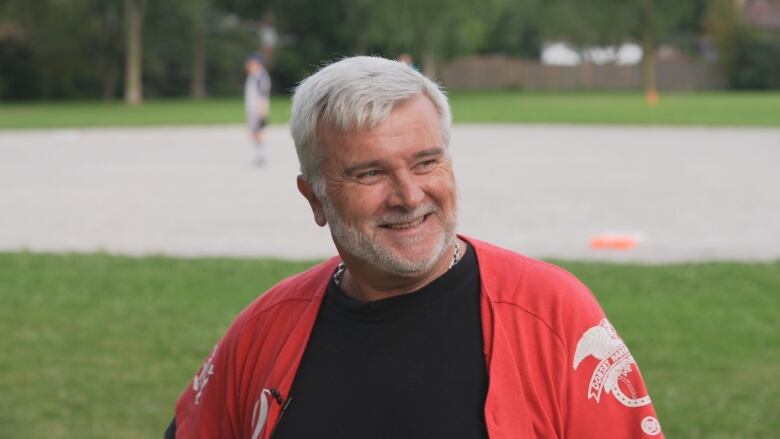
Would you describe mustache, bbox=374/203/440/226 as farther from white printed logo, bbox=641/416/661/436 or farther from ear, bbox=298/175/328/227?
white printed logo, bbox=641/416/661/436

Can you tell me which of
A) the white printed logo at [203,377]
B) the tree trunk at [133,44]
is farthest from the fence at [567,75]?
the white printed logo at [203,377]

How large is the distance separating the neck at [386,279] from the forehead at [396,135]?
25 centimetres

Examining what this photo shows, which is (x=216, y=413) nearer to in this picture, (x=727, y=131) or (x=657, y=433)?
(x=657, y=433)

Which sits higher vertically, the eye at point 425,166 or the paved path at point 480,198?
the eye at point 425,166

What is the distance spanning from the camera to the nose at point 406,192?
2.56 m

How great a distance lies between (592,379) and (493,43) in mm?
83765

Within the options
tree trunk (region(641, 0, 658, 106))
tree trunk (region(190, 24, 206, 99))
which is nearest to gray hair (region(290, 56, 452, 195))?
tree trunk (region(190, 24, 206, 99))

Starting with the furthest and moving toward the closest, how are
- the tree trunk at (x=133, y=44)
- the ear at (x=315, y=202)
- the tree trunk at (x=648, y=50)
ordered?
the tree trunk at (x=648, y=50) < the tree trunk at (x=133, y=44) < the ear at (x=315, y=202)

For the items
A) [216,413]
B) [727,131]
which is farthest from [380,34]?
[216,413]

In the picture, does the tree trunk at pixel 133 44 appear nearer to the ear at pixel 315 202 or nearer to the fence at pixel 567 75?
the fence at pixel 567 75

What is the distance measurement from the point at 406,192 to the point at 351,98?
22cm

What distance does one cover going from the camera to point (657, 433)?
2467 mm

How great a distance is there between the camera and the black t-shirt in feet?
8.36

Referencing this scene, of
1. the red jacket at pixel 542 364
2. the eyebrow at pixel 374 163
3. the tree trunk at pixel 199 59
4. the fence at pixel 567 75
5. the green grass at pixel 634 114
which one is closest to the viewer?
the red jacket at pixel 542 364
